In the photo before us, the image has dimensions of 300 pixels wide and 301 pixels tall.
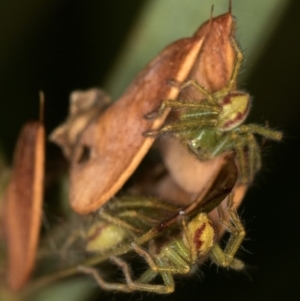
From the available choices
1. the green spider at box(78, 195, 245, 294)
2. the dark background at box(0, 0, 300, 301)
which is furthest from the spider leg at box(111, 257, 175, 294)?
the dark background at box(0, 0, 300, 301)

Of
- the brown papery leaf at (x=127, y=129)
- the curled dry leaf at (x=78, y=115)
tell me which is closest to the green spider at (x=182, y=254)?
the brown papery leaf at (x=127, y=129)

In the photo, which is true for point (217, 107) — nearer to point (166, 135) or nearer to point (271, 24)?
point (166, 135)

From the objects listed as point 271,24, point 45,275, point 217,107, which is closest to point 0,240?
point 45,275

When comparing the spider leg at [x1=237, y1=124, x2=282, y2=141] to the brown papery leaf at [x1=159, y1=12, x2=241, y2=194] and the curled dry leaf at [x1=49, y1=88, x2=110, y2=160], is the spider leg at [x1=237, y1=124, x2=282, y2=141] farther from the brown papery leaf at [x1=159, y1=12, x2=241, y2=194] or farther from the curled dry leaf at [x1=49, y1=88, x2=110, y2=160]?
the curled dry leaf at [x1=49, y1=88, x2=110, y2=160]

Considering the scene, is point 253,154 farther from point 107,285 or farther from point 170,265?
point 107,285

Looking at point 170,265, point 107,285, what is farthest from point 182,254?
point 107,285
